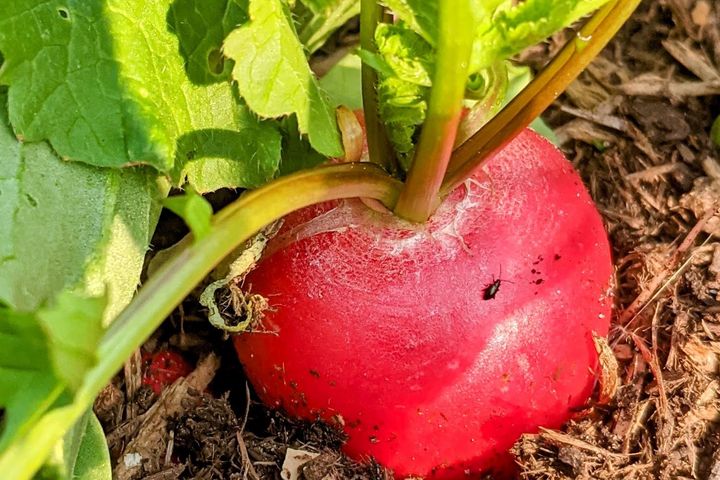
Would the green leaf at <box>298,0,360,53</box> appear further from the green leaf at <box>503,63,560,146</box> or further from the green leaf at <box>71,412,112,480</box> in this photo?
the green leaf at <box>71,412,112,480</box>

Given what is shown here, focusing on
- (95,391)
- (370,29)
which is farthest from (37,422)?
(370,29)

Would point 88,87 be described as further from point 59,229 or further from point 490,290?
point 490,290

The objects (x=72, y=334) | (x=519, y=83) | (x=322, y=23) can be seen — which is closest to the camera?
(x=72, y=334)

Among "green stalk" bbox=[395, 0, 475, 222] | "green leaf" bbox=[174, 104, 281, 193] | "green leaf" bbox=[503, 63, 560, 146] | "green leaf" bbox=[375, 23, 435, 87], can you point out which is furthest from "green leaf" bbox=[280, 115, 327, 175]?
"green leaf" bbox=[503, 63, 560, 146]

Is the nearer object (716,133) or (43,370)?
(43,370)

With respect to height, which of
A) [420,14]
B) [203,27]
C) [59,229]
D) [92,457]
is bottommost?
[92,457]

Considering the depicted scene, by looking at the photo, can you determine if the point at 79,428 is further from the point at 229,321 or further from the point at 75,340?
the point at 75,340

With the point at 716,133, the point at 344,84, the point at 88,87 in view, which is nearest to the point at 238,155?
the point at 88,87
